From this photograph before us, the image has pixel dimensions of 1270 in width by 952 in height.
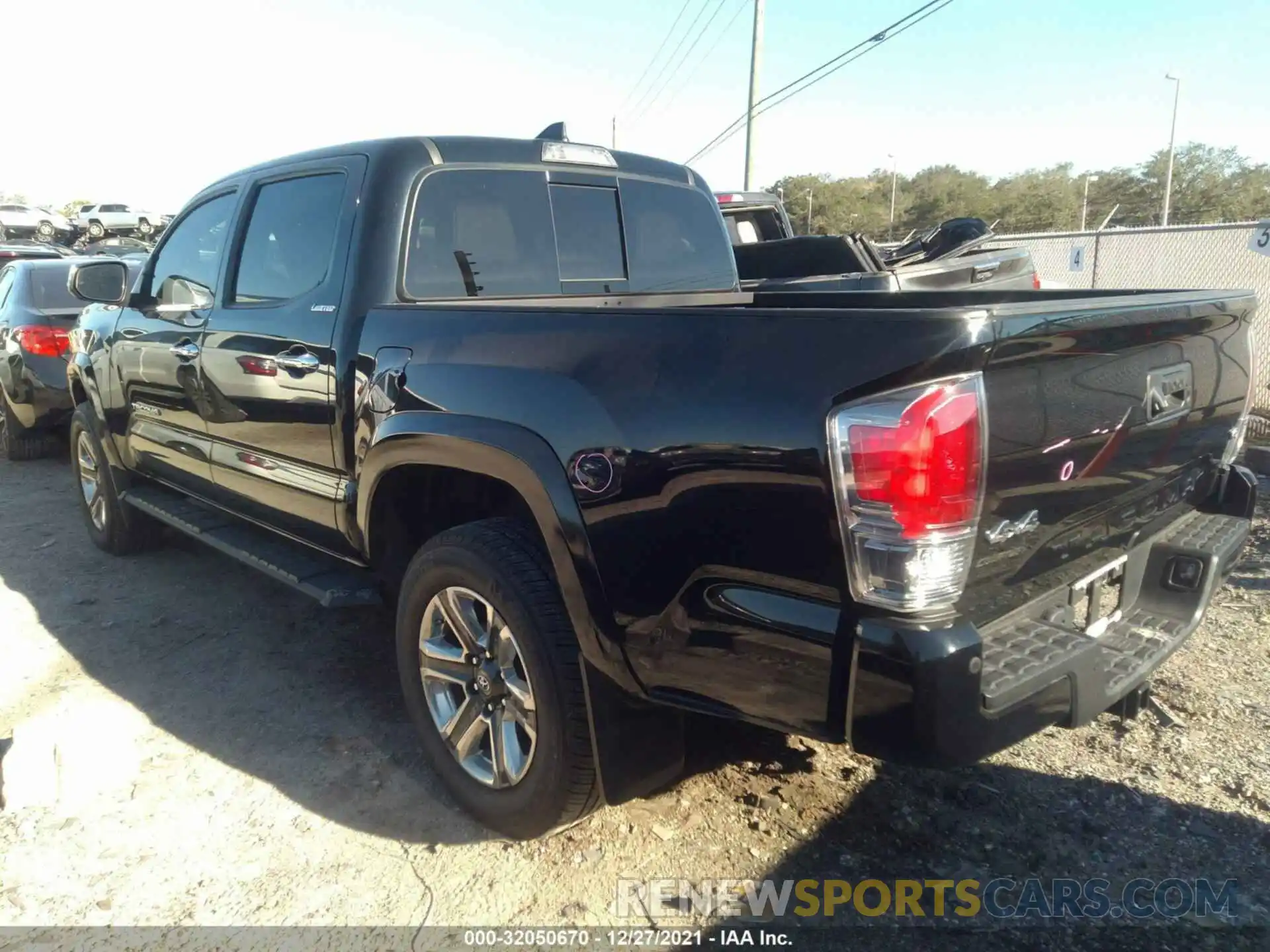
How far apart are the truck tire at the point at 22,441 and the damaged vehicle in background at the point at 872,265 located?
6341 millimetres

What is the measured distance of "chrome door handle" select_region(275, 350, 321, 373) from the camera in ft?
10.4

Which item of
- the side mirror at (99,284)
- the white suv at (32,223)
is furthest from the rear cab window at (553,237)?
the white suv at (32,223)

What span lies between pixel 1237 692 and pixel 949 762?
7.47 ft

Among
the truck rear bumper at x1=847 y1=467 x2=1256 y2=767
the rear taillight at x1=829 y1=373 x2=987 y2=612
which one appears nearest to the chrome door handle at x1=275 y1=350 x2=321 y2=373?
the rear taillight at x1=829 y1=373 x2=987 y2=612

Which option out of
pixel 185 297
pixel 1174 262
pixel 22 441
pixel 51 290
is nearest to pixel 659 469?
pixel 185 297

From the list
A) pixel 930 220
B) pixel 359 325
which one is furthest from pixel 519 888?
pixel 930 220

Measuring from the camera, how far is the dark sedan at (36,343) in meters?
7.40

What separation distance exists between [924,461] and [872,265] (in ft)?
18.8

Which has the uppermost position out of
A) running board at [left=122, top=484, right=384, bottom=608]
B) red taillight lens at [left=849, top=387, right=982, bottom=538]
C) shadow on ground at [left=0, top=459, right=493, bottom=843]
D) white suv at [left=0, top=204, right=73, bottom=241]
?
white suv at [left=0, top=204, right=73, bottom=241]

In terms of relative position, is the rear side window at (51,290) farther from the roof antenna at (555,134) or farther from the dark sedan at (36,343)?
the roof antenna at (555,134)

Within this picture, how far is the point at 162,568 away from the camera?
207 inches

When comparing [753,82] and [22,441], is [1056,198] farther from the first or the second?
[22,441]

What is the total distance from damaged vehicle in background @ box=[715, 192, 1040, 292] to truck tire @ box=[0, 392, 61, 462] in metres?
6.34

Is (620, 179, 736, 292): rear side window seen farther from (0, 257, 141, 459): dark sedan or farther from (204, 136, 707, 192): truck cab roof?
(0, 257, 141, 459): dark sedan
